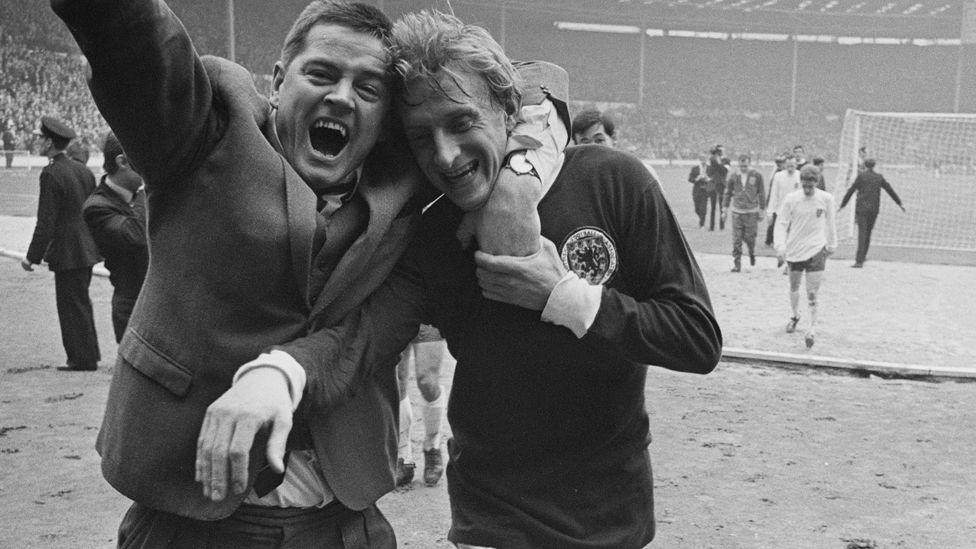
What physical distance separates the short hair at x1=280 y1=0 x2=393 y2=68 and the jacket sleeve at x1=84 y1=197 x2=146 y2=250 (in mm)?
4929

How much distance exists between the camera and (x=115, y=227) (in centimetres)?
682

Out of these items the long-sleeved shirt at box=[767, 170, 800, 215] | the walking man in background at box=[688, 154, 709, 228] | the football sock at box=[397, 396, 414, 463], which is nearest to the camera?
the football sock at box=[397, 396, 414, 463]

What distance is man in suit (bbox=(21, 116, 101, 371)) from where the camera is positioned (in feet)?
27.9

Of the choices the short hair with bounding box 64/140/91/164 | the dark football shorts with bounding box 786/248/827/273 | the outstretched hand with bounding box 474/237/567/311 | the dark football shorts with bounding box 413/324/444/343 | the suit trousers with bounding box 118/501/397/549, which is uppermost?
the outstretched hand with bounding box 474/237/567/311

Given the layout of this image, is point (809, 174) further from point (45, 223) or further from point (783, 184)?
point (45, 223)

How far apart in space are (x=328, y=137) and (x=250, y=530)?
775 millimetres

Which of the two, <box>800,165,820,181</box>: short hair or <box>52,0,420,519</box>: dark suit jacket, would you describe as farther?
<box>800,165,820,181</box>: short hair

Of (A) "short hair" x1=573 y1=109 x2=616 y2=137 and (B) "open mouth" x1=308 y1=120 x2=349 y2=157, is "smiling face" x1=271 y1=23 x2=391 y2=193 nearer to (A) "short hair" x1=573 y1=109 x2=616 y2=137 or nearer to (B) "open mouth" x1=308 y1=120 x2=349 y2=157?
(B) "open mouth" x1=308 y1=120 x2=349 y2=157

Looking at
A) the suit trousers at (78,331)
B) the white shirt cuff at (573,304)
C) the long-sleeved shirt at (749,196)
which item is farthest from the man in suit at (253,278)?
the long-sleeved shirt at (749,196)

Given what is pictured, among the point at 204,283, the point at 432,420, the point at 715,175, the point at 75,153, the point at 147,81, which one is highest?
the point at 147,81

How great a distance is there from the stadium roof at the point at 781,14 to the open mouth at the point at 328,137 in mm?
51570

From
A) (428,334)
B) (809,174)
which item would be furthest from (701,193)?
(428,334)

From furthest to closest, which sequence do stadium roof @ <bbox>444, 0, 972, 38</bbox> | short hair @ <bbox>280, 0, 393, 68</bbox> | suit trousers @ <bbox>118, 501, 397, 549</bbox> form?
stadium roof @ <bbox>444, 0, 972, 38</bbox> < short hair @ <bbox>280, 0, 393, 68</bbox> < suit trousers @ <bbox>118, 501, 397, 549</bbox>

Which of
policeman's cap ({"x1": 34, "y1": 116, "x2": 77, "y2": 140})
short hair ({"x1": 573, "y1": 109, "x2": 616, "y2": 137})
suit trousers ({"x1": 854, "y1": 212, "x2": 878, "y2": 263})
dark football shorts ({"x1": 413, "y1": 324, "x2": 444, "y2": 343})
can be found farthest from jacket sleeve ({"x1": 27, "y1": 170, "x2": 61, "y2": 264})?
suit trousers ({"x1": 854, "y1": 212, "x2": 878, "y2": 263})
